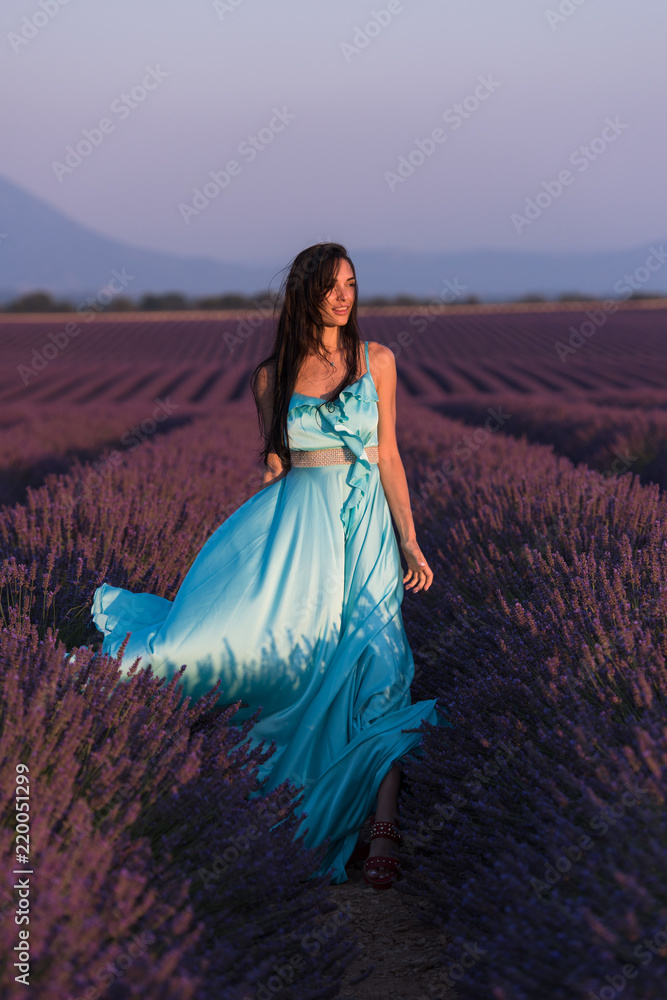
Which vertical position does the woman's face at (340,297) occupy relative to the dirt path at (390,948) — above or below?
above

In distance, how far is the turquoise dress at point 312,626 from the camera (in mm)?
2324

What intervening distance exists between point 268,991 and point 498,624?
1469 mm

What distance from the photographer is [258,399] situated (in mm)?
2758

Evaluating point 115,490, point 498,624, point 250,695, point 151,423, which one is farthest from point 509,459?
point 151,423

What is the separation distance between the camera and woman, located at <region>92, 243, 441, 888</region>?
2.32m

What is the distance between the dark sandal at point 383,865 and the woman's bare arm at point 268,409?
3.60 feet

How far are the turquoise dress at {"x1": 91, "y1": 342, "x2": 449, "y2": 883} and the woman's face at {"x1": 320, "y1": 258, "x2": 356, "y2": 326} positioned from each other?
20 centimetres

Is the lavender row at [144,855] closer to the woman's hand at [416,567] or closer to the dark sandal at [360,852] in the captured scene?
the dark sandal at [360,852]

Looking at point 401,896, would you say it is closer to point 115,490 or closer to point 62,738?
point 62,738

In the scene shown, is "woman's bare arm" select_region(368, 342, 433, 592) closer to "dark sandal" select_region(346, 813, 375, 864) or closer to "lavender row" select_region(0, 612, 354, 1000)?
"dark sandal" select_region(346, 813, 375, 864)
